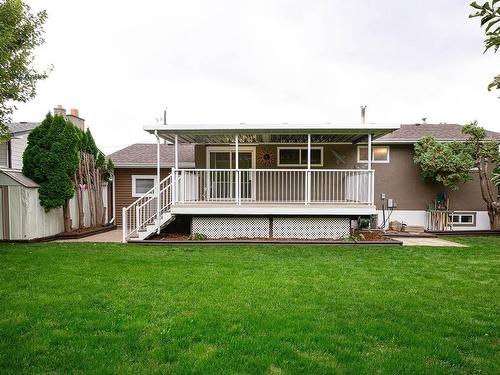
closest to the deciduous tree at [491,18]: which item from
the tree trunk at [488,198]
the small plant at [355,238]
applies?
the small plant at [355,238]

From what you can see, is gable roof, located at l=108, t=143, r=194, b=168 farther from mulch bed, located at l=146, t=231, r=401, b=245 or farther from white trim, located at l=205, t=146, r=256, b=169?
mulch bed, located at l=146, t=231, r=401, b=245

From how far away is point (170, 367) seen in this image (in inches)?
112

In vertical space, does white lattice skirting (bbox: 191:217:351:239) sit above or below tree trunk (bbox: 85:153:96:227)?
below

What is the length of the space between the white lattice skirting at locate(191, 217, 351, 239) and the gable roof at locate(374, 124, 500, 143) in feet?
15.6

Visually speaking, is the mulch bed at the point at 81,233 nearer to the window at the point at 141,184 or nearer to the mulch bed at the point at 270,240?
the window at the point at 141,184

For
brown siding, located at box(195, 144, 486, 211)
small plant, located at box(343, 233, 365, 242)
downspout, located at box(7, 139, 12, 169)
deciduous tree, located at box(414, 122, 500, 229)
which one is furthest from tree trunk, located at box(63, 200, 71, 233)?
deciduous tree, located at box(414, 122, 500, 229)

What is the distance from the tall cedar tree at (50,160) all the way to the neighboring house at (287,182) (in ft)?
7.88

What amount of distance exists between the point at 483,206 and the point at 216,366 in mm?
13848

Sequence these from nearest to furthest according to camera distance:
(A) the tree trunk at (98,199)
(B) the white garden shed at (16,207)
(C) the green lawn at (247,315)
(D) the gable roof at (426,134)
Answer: (C) the green lawn at (247,315) < (B) the white garden shed at (16,207) < (D) the gable roof at (426,134) < (A) the tree trunk at (98,199)

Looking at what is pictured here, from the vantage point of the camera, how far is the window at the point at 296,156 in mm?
12484

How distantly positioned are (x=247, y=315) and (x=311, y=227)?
21.5ft

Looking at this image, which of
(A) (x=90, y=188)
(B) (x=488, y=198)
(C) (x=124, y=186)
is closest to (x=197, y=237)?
(A) (x=90, y=188)

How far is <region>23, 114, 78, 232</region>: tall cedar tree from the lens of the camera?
10.3 metres

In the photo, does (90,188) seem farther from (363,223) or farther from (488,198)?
(488,198)
